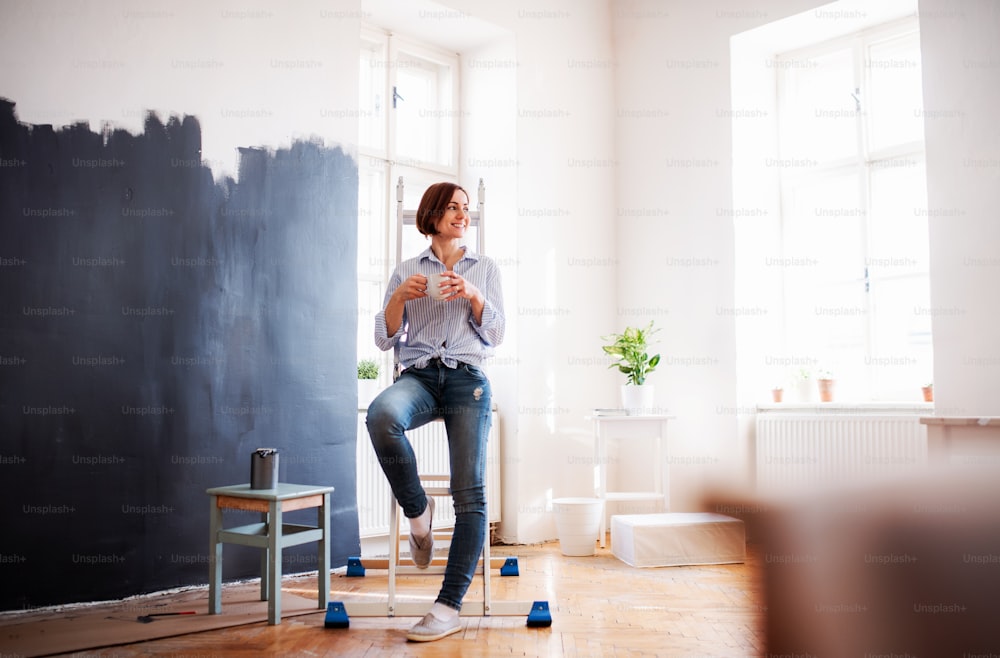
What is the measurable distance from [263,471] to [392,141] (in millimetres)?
2156

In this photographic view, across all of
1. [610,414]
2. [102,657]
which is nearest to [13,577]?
[102,657]

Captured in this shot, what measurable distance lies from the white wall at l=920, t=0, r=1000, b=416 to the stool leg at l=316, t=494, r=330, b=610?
2.58 m

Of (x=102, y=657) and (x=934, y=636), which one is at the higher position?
(x=934, y=636)

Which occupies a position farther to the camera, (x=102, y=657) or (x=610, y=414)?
(x=610, y=414)

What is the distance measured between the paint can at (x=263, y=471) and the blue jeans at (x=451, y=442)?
0.50m

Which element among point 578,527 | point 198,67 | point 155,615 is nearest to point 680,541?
point 578,527

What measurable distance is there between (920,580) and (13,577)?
2.88 metres

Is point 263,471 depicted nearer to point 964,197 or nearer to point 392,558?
point 392,558

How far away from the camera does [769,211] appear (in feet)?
14.6

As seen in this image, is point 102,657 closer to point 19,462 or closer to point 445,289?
point 19,462

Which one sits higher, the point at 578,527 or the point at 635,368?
the point at 635,368

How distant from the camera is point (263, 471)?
2.64 meters

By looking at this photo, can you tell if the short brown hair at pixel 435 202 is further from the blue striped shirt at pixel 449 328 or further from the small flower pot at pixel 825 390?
the small flower pot at pixel 825 390

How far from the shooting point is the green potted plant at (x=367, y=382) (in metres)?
3.77
